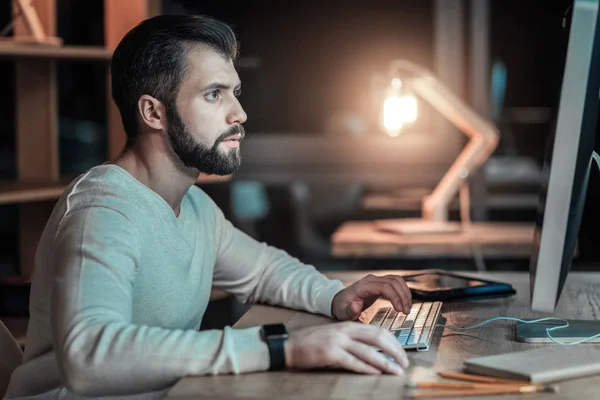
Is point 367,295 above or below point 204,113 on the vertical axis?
below

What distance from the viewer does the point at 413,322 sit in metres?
1.52

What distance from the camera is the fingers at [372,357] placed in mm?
1180

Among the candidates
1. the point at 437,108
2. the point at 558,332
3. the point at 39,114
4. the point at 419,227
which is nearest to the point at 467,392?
the point at 558,332

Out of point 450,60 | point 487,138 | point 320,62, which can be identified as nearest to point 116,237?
point 487,138

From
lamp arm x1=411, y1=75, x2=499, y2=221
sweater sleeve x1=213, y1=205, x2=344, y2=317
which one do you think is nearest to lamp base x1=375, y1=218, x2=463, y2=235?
lamp arm x1=411, y1=75, x2=499, y2=221

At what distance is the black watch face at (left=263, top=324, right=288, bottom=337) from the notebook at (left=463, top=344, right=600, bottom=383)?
248 mm

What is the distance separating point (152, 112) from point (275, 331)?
526 mm

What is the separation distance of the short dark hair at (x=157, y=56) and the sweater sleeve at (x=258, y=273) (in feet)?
1.12

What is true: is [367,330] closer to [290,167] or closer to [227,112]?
[227,112]

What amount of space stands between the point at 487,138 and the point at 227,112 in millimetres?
2290

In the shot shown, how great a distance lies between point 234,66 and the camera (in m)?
1.69

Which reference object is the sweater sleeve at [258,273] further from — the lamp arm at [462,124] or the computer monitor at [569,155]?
the lamp arm at [462,124]

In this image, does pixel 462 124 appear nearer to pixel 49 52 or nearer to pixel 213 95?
pixel 49 52

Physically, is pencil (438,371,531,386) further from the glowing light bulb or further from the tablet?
the glowing light bulb
